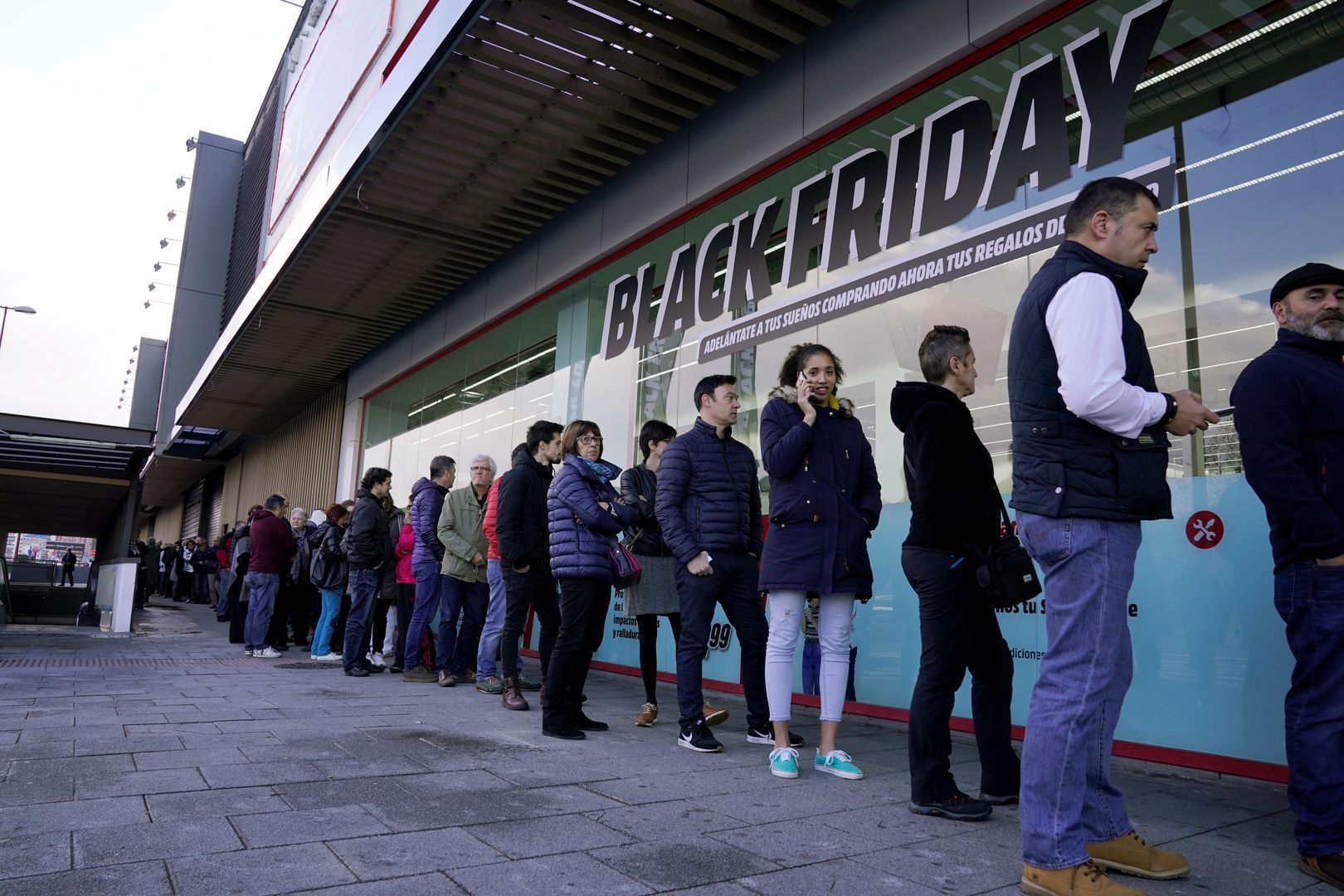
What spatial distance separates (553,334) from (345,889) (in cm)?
830

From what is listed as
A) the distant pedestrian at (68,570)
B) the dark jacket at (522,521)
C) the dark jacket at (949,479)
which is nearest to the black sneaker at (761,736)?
the dark jacket at (522,521)

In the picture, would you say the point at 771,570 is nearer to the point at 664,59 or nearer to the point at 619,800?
the point at 619,800

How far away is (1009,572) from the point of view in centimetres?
Answer: 276

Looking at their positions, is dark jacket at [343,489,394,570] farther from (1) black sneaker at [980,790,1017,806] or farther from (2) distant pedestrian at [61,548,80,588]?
(2) distant pedestrian at [61,548,80,588]

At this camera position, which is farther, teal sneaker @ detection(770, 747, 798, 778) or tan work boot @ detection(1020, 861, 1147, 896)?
teal sneaker @ detection(770, 747, 798, 778)

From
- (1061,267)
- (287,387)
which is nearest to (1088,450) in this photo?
(1061,267)

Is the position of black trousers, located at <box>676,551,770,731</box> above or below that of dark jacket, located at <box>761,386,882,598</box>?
below

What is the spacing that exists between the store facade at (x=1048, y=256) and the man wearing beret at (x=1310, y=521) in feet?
4.15

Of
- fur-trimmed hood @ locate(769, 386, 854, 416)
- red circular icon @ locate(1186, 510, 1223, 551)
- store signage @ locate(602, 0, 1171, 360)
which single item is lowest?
red circular icon @ locate(1186, 510, 1223, 551)

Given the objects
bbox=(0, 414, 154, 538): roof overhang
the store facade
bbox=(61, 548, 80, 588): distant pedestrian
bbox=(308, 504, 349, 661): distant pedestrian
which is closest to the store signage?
the store facade

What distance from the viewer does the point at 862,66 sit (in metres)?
5.99

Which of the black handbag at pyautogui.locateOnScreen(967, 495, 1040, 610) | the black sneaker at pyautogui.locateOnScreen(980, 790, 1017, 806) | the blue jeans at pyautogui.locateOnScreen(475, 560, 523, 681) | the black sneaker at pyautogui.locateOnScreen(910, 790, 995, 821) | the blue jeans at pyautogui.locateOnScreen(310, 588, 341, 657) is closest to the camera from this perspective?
the black handbag at pyautogui.locateOnScreen(967, 495, 1040, 610)

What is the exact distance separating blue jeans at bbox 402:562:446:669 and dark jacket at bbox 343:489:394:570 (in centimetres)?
47

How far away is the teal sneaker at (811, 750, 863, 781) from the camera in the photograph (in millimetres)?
3551
